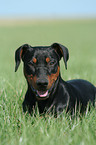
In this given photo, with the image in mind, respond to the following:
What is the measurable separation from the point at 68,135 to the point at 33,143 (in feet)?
1.60

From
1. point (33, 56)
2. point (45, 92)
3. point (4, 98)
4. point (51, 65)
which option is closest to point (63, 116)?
point (45, 92)

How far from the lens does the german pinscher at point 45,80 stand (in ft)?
11.8

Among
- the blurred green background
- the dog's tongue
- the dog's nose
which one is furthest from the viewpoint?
the blurred green background

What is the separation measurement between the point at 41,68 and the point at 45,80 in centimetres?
27

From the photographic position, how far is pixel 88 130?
3055 millimetres

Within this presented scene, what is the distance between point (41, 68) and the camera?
11.9 feet

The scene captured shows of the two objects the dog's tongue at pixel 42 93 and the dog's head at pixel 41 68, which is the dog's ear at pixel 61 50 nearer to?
the dog's head at pixel 41 68

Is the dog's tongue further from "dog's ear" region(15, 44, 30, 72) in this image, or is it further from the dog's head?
"dog's ear" region(15, 44, 30, 72)

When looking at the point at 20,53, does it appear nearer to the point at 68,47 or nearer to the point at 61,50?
the point at 61,50

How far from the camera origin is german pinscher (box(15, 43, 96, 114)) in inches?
141

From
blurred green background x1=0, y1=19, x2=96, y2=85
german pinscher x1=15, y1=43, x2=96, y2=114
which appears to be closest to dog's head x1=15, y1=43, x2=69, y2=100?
german pinscher x1=15, y1=43, x2=96, y2=114

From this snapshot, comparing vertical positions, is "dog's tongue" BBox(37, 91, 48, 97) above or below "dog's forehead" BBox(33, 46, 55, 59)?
below

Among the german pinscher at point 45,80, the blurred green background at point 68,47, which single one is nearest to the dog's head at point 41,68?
the german pinscher at point 45,80

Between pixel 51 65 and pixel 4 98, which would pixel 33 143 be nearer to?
pixel 51 65
